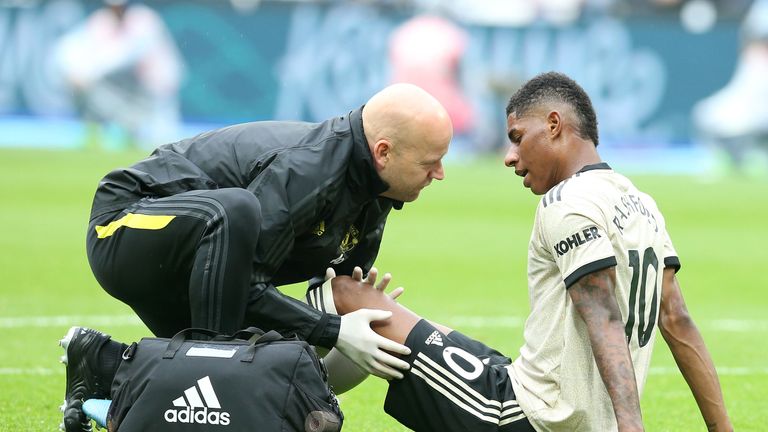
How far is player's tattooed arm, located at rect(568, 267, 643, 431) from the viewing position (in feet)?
13.6

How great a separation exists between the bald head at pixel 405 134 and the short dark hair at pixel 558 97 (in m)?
0.47

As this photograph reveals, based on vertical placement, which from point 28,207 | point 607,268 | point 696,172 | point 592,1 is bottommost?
point 28,207

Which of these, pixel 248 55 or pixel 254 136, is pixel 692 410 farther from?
pixel 248 55

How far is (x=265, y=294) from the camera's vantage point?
16.1ft

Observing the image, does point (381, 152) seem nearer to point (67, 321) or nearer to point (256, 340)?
point (256, 340)

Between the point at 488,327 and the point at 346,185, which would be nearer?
the point at 346,185

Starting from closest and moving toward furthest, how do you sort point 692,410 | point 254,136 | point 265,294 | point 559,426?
1. point 559,426
2. point 265,294
3. point 254,136
4. point 692,410

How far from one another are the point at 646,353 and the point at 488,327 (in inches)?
181

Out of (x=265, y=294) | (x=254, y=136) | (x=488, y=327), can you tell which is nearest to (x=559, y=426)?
(x=265, y=294)

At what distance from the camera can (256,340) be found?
14.9ft

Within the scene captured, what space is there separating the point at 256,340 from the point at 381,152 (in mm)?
1070

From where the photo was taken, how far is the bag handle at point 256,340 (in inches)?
175

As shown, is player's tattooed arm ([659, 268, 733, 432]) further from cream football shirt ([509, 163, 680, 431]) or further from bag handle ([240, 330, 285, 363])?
bag handle ([240, 330, 285, 363])

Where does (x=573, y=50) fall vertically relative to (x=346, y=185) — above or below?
above
